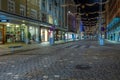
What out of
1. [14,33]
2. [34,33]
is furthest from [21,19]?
[34,33]

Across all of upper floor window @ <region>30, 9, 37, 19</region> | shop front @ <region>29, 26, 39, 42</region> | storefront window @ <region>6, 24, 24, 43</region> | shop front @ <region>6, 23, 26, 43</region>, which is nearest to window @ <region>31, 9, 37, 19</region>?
upper floor window @ <region>30, 9, 37, 19</region>

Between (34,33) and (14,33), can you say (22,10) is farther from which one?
(34,33)

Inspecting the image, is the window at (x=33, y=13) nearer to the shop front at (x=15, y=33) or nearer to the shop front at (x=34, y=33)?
the shop front at (x=34, y=33)

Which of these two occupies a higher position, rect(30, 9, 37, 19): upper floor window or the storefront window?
rect(30, 9, 37, 19): upper floor window

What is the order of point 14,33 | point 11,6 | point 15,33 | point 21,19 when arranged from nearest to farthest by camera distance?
point 21,19 → point 11,6 → point 14,33 → point 15,33

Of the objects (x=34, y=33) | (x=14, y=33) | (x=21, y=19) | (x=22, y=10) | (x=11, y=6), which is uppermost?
(x=11, y=6)

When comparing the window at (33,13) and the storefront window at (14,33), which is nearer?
the storefront window at (14,33)

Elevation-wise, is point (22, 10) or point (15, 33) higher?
point (22, 10)

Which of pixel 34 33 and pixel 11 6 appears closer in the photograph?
pixel 11 6

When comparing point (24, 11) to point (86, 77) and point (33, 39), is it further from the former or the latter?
point (86, 77)

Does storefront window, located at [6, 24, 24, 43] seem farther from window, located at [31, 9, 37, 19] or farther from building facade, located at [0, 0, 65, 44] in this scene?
window, located at [31, 9, 37, 19]

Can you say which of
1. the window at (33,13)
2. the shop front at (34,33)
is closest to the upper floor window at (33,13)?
the window at (33,13)

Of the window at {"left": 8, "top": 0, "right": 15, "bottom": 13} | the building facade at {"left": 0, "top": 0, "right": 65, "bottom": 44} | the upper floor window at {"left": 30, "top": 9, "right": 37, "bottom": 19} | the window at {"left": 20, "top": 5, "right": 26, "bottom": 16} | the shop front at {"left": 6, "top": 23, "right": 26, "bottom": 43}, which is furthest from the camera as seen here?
the upper floor window at {"left": 30, "top": 9, "right": 37, "bottom": 19}

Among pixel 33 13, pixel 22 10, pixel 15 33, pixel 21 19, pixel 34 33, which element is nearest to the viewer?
pixel 21 19
